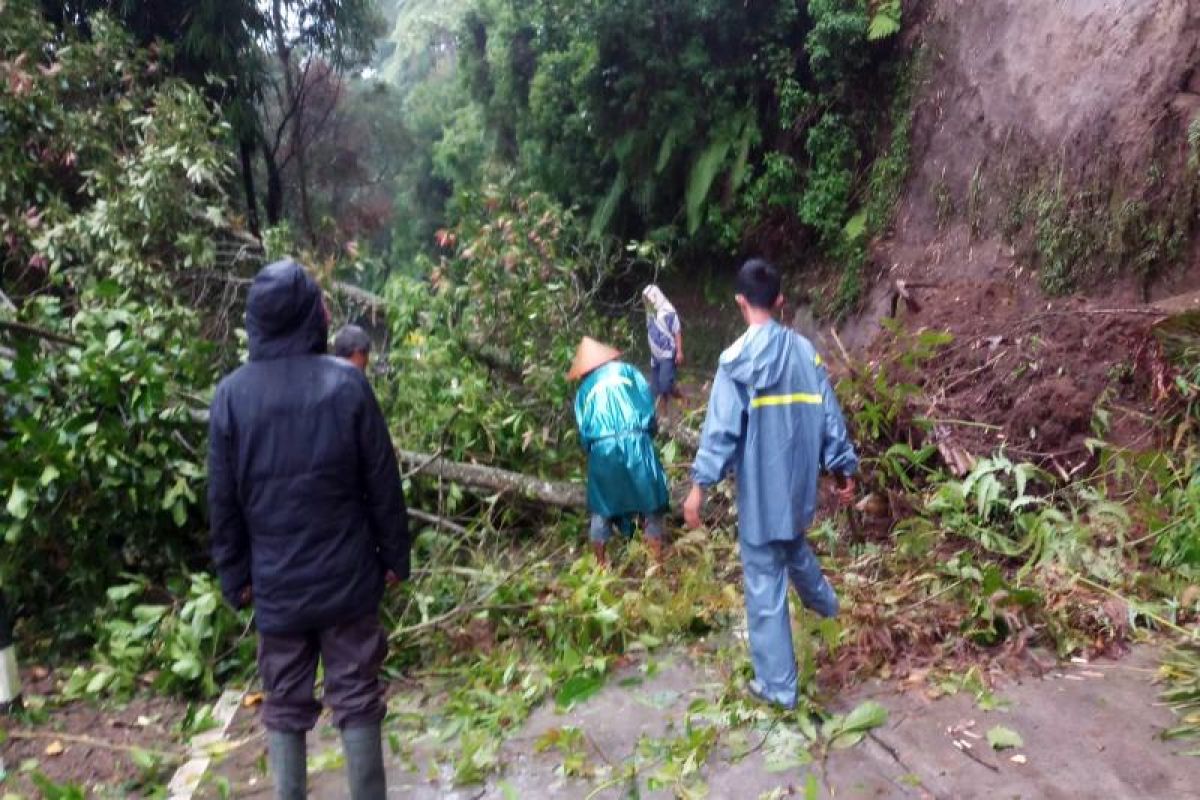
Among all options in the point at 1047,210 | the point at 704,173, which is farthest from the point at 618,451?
the point at 704,173

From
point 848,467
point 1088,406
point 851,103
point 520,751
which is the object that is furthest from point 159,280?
point 851,103

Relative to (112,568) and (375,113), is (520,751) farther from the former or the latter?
(375,113)

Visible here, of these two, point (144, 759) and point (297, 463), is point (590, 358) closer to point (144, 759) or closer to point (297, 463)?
point (297, 463)

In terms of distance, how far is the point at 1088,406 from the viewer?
513 cm

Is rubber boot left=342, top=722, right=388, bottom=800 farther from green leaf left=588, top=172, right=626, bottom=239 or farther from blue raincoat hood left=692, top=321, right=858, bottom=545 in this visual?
green leaf left=588, top=172, right=626, bottom=239

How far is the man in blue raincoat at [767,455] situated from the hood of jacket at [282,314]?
1.39 m

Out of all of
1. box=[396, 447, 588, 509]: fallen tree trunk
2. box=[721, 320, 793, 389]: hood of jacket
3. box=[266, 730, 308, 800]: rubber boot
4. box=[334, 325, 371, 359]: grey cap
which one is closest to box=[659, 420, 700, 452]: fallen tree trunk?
box=[396, 447, 588, 509]: fallen tree trunk

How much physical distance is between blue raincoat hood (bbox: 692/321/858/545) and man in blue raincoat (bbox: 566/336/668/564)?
1.65 m

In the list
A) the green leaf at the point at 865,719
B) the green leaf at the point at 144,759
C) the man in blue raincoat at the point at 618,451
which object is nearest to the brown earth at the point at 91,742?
the green leaf at the point at 144,759

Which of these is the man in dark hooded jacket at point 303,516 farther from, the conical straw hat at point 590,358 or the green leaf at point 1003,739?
the conical straw hat at point 590,358

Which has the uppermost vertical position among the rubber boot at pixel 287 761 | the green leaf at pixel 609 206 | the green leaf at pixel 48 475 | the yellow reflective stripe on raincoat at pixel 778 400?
the green leaf at pixel 609 206

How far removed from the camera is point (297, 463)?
278cm

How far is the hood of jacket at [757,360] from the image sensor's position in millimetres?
3346

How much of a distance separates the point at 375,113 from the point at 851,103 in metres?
13.9
